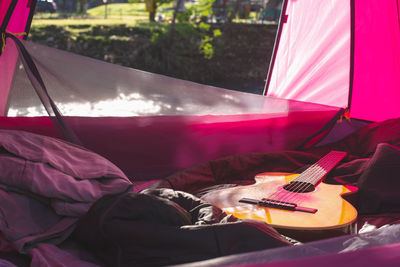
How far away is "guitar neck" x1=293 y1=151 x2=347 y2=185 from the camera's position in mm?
1913

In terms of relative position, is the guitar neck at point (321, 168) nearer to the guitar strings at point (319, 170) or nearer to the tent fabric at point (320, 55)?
the guitar strings at point (319, 170)

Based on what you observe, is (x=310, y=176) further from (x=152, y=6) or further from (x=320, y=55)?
(x=152, y=6)

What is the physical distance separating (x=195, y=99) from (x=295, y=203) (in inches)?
26.0

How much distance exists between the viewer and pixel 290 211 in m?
1.58

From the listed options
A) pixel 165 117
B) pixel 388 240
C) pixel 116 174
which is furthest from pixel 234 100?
pixel 388 240

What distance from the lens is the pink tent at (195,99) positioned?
189 centimetres

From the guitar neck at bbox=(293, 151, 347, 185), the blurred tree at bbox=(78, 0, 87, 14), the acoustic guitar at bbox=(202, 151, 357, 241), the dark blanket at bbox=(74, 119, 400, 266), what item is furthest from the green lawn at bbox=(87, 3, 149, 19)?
the dark blanket at bbox=(74, 119, 400, 266)

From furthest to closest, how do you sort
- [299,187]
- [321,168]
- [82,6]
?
[82,6], [321,168], [299,187]

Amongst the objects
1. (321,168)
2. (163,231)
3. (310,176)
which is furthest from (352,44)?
(163,231)

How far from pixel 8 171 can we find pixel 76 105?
2.27 ft

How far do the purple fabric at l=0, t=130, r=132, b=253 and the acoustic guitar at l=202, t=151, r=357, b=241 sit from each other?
0.44 metres

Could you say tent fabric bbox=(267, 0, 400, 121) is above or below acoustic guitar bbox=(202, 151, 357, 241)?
above

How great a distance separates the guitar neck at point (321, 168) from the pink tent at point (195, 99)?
0.60 ft

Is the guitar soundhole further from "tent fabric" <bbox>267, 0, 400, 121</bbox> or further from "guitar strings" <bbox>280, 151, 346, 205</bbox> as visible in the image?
"tent fabric" <bbox>267, 0, 400, 121</bbox>
